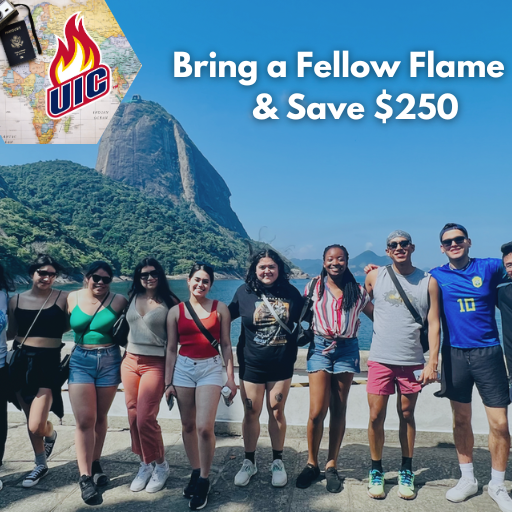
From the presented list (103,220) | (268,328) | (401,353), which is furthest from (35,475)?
(103,220)

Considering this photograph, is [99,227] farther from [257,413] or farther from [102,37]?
[257,413]

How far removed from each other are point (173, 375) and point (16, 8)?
19.7 ft

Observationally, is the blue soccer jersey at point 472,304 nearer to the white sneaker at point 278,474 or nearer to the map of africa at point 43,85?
the white sneaker at point 278,474

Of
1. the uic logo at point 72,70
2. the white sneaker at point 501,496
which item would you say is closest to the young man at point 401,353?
the white sneaker at point 501,496

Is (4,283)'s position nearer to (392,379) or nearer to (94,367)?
(94,367)

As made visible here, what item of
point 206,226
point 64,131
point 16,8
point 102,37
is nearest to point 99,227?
point 64,131

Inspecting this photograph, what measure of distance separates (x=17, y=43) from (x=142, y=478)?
273 inches

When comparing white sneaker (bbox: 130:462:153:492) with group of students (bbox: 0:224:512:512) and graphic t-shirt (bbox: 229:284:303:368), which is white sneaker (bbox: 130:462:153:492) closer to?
group of students (bbox: 0:224:512:512)

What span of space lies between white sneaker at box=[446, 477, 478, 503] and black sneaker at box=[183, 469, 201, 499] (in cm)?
178

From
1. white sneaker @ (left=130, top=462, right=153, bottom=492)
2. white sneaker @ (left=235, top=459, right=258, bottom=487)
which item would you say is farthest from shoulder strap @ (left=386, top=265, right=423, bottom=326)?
white sneaker @ (left=130, top=462, right=153, bottom=492)

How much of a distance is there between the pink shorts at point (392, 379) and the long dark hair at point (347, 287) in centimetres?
49

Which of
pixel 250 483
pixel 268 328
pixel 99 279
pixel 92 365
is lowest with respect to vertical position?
pixel 250 483

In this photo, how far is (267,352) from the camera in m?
3.29

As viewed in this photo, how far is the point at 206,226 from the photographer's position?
570 feet
